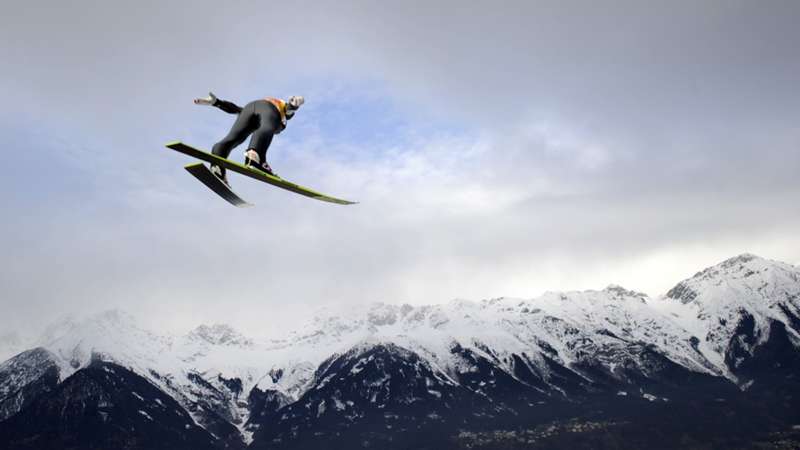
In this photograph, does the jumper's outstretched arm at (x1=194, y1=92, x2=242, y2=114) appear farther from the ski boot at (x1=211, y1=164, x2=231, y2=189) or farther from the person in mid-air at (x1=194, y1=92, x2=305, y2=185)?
the ski boot at (x1=211, y1=164, x2=231, y2=189)

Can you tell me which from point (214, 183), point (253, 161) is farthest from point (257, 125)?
point (214, 183)

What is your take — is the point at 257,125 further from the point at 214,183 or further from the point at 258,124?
the point at 214,183

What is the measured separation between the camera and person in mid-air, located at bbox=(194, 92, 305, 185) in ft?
58.3

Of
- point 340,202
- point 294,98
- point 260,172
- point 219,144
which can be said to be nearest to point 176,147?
point 219,144

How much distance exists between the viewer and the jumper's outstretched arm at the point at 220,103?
18.0m

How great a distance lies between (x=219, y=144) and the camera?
17.8 meters

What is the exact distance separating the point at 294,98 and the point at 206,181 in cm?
429

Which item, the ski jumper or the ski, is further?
the ski

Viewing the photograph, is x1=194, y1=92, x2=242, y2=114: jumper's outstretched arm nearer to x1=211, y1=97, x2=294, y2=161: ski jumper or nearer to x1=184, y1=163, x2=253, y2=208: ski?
x1=211, y1=97, x2=294, y2=161: ski jumper

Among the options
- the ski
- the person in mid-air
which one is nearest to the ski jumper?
the person in mid-air

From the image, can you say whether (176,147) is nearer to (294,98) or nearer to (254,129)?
(254,129)

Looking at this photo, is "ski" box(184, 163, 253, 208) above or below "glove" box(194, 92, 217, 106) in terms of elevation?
below

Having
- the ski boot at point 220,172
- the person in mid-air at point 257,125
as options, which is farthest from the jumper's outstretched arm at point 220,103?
the ski boot at point 220,172

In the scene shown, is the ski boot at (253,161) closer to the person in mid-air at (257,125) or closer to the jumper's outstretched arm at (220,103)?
the person in mid-air at (257,125)
